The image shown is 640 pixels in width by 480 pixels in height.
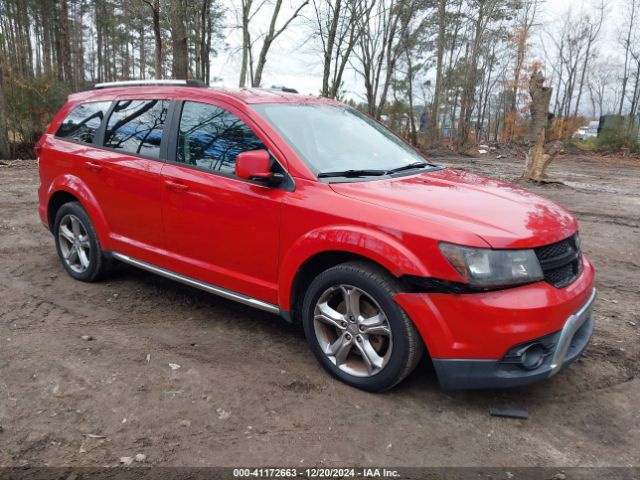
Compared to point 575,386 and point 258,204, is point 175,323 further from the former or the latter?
point 575,386

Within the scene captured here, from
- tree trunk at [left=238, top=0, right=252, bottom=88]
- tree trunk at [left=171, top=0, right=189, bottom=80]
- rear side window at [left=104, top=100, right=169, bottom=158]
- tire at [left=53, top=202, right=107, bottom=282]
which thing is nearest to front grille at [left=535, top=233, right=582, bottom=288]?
rear side window at [left=104, top=100, right=169, bottom=158]

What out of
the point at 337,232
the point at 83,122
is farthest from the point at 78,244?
the point at 337,232

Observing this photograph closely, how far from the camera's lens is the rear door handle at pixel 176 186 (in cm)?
374

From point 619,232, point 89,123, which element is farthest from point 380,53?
point 89,123

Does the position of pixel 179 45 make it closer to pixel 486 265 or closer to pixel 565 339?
pixel 486 265

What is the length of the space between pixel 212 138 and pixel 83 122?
1849mm

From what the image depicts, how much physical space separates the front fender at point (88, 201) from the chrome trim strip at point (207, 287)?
0.65 feet

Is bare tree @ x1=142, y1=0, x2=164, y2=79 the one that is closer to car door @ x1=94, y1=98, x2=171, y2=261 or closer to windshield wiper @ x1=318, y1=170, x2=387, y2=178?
car door @ x1=94, y1=98, x2=171, y2=261

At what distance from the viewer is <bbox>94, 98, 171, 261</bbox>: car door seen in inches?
159

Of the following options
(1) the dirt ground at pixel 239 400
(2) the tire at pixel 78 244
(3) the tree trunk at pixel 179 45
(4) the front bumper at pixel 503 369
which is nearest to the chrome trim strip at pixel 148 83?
(2) the tire at pixel 78 244

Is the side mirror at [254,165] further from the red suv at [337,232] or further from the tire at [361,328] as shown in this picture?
the tire at [361,328]

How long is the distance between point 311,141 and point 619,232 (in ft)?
19.5

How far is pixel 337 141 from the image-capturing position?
148 inches

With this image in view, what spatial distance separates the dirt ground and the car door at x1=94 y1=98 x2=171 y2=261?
610mm
